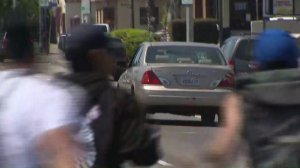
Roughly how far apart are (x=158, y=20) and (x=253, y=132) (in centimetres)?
6351

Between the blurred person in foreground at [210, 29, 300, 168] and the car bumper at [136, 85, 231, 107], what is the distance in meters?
12.4

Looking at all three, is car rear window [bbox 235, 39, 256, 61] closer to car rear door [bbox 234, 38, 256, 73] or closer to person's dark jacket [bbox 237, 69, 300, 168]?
car rear door [bbox 234, 38, 256, 73]

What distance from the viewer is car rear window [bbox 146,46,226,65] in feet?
60.6

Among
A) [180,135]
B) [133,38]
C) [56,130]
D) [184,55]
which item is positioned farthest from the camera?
[133,38]

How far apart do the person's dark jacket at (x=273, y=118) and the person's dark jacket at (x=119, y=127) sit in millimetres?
569

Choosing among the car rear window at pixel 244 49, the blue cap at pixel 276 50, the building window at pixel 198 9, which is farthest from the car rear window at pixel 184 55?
the building window at pixel 198 9

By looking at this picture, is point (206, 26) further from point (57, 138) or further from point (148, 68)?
point (57, 138)

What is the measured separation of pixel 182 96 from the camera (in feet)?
59.2

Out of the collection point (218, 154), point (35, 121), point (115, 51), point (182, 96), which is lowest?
point (182, 96)

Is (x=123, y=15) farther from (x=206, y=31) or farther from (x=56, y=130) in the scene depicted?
(x=56, y=130)

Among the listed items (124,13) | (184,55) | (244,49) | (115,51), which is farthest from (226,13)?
(115,51)

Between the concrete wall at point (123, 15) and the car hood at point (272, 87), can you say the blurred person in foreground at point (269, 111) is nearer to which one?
the car hood at point (272, 87)

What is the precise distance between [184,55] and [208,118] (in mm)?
1367

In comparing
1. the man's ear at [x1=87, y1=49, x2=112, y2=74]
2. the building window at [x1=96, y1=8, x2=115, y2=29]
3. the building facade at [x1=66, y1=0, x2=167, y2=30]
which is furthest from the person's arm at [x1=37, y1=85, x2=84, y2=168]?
the building window at [x1=96, y1=8, x2=115, y2=29]
